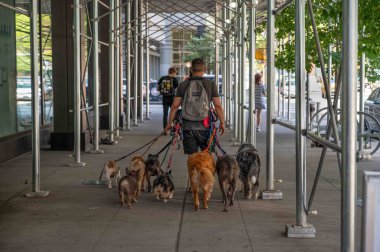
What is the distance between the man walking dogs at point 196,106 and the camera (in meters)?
8.68

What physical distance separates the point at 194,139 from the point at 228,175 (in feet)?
3.88

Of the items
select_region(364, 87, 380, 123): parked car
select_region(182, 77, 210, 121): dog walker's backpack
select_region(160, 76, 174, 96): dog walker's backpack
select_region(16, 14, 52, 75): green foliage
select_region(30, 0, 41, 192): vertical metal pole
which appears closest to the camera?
select_region(30, 0, 41, 192): vertical metal pole

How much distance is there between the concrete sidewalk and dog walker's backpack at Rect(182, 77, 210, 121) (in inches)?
42.1

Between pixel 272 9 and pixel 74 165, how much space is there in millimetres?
4913

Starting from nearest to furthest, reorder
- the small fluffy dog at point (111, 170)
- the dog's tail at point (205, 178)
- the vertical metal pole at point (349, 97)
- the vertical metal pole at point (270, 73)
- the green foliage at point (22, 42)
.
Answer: the vertical metal pole at point (349, 97) < the dog's tail at point (205, 178) < the vertical metal pole at point (270, 73) < the small fluffy dog at point (111, 170) < the green foliage at point (22, 42)

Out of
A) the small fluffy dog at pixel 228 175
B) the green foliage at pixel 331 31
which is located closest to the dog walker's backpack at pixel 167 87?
the green foliage at pixel 331 31

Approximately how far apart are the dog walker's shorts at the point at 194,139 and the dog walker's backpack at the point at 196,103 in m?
0.21

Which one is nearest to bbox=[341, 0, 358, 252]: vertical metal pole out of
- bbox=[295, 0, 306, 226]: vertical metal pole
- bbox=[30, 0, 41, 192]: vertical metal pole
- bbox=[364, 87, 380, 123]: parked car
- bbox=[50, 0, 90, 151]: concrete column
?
bbox=[295, 0, 306, 226]: vertical metal pole

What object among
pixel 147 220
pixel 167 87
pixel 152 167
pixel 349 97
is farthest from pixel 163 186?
pixel 167 87

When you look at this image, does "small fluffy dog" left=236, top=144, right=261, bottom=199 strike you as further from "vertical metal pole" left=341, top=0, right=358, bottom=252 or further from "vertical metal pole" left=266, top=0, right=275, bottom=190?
"vertical metal pole" left=341, top=0, right=358, bottom=252

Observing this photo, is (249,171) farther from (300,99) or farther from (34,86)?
(34,86)

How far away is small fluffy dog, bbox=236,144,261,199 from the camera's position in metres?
8.41

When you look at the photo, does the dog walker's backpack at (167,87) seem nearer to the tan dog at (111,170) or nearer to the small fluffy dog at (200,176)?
the tan dog at (111,170)

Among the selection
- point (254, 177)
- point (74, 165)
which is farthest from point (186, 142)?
point (74, 165)
